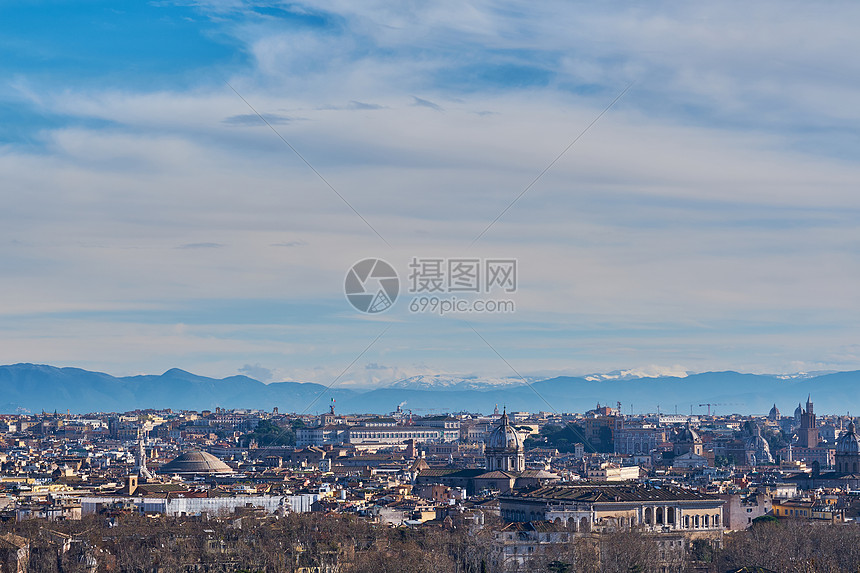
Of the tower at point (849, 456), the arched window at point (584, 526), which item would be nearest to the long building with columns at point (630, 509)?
the arched window at point (584, 526)

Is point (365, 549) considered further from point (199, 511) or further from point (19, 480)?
point (19, 480)

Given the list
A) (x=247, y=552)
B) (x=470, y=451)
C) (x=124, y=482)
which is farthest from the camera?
(x=470, y=451)

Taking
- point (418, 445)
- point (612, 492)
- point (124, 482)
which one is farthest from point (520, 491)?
point (418, 445)

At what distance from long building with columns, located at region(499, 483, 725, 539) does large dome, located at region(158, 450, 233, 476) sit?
46.5 metres

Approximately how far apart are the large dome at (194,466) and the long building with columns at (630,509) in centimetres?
4647

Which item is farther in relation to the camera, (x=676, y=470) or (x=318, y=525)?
(x=676, y=470)

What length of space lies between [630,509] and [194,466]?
56.9 meters

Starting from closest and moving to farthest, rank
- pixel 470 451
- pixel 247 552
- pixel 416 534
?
pixel 247 552 < pixel 416 534 < pixel 470 451

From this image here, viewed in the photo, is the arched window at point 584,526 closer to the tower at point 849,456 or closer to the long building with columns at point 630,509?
the long building with columns at point 630,509

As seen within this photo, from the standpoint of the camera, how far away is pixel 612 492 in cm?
7719

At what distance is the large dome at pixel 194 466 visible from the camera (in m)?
124

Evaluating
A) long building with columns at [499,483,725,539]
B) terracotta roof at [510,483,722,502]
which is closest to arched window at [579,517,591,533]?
long building with columns at [499,483,725,539]

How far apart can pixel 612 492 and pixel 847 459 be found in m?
53.0

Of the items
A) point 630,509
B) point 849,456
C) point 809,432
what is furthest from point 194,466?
point 809,432
